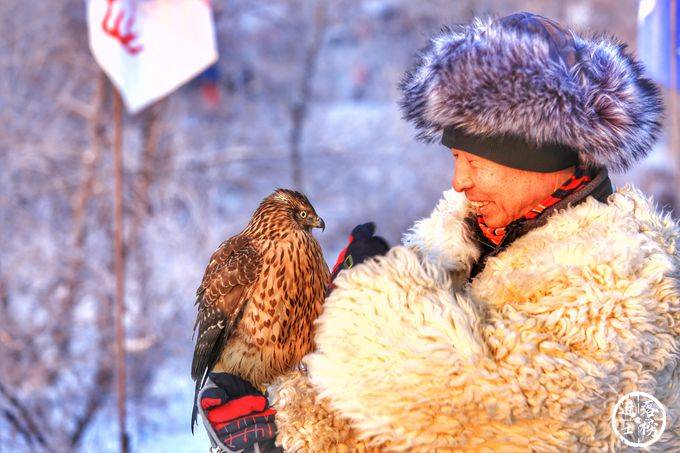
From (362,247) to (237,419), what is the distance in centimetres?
45

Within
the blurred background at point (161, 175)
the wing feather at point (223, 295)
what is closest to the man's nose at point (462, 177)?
the wing feather at point (223, 295)

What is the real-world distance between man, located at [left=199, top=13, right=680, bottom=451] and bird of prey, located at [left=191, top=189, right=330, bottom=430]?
37 centimetres

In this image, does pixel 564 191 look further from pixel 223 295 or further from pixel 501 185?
pixel 223 295

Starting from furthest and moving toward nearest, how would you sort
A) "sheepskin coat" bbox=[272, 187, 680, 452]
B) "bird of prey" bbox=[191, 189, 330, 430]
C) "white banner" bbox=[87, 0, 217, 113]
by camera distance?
"white banner" bbox=[87, 0, 217, 113]
"bird of prey" bbox=[191, 189, 330, 430]
"sheepskin coat" bbox=[272, 187, 680, 452]

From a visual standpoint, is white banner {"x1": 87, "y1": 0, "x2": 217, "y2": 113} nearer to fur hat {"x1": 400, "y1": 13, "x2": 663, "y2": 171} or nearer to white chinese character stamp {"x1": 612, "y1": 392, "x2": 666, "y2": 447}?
fur hat {"x1": 400, "y1": 13, "x2": 663, "y2": 171}

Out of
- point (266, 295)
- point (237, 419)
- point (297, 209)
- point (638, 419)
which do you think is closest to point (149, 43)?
point (297, 209)

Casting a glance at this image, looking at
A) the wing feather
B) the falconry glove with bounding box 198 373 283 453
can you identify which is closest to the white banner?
the wing feather

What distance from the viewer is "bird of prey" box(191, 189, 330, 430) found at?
2262mm

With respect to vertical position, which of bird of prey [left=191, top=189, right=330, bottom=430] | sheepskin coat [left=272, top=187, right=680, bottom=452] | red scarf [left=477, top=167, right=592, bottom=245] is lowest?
sheepskin coat [left=272, top=187, right=680, bottom=452]

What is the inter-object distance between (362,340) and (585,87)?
2.30 ft

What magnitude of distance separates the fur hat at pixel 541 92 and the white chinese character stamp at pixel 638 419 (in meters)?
0.50

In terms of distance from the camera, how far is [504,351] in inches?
64.8

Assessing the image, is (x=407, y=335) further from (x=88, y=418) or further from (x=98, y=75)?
(x=98, y=75)

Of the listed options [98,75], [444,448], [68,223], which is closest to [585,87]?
[444,448]
